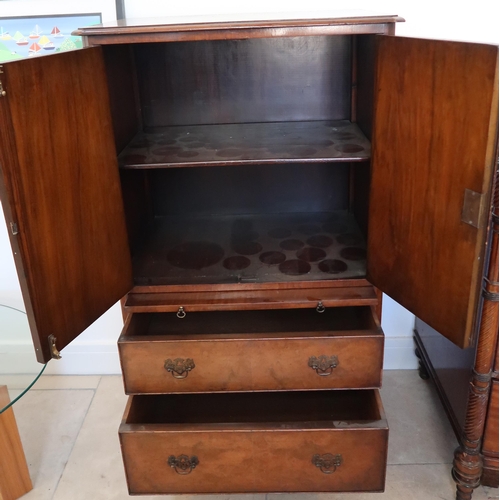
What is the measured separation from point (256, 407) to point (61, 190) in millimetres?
770

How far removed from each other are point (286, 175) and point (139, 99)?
0.46 metres

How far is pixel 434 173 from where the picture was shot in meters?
0.95

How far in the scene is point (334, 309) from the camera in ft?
4.64

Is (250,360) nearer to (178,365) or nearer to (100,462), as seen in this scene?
(178,365)

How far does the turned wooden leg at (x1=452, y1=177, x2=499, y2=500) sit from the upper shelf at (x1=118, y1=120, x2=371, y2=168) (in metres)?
0.36

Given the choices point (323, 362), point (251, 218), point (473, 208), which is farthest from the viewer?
point (251, 218)

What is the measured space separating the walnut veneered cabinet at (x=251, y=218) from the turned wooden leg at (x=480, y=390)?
52mm

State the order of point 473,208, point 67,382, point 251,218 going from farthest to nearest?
point 67,382, point 251,218, point 473,208

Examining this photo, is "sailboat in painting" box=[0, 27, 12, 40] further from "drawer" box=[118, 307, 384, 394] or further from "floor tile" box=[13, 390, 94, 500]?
"floor tile" box=[13, 390, 94, 500]

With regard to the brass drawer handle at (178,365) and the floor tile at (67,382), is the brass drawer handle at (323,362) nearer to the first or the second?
the brass drawer handle at (178,365)

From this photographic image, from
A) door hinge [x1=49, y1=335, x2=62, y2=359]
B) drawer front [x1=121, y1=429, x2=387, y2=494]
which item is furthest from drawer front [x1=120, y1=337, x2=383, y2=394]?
door hinge [x1=49, y1=335, x2=62, y2=359]

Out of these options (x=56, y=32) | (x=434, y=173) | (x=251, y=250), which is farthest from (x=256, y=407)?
(x=56, y=32)

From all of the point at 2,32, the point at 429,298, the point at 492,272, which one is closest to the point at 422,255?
the point at 429,298

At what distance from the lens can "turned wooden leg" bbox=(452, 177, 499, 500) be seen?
1108mm
